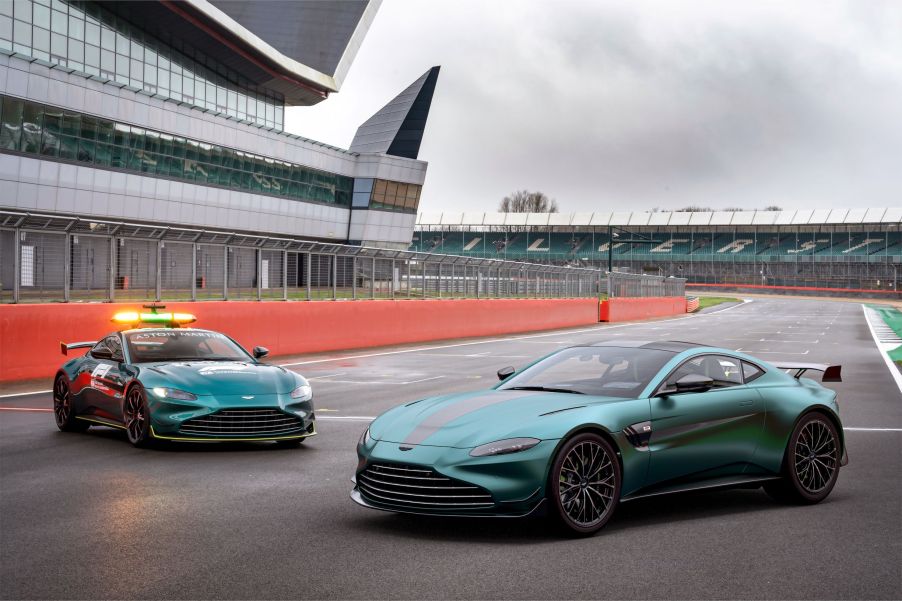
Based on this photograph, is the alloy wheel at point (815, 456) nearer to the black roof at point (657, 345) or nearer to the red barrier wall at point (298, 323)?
the black roof at point (657, 345)

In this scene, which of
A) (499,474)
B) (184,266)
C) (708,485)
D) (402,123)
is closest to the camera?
(499,474)

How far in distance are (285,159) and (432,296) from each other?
31.1 metres

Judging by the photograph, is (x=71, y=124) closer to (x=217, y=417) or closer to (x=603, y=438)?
(x=217, y=417)

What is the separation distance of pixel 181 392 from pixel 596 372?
4472 millimetres

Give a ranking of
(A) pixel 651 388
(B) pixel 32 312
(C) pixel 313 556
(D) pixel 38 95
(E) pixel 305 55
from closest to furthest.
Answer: (C) pixel 313 556 < (A) pixel 651 388 < (B) pixel 32 312 < (D) pixel 38 95 < (E) pixel 305 55

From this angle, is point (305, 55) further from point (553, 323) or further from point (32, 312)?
point (32, 312)

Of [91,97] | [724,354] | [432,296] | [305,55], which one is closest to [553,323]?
[432,296]

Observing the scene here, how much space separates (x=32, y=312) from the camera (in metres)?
17.7

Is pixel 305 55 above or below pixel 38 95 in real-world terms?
above

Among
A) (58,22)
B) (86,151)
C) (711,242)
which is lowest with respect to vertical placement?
(86,151)

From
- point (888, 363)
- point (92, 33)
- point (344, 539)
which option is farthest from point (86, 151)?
point (344, 539)

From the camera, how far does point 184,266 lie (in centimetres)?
2169

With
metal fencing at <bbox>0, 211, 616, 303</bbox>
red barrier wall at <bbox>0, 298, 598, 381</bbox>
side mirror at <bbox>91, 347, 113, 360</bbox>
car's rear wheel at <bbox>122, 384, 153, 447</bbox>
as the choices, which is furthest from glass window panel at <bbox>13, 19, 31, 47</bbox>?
car's rear wheel at <bbox>122, 384, 153, 447</bbox>

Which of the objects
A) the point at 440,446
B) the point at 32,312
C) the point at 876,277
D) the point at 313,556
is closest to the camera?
the point at 313,556
